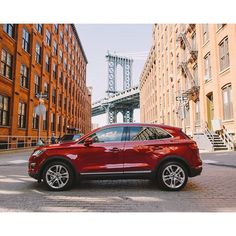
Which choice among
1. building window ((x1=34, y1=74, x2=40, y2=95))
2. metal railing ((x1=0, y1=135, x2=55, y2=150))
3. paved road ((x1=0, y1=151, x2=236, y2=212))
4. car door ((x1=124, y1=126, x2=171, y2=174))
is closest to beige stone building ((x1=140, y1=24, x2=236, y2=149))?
paved road ((x1=0, y1=151, x2=236, y2=212))

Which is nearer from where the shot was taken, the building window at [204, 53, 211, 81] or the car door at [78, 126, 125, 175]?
the car door at [78, 126, 125, 175]

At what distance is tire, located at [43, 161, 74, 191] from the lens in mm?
5910

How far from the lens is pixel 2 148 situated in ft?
59.3

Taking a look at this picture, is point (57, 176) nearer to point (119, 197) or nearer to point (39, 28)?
point (119, 197)

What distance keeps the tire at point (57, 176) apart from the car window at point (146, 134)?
178 centimetres

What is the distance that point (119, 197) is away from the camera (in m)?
5.29

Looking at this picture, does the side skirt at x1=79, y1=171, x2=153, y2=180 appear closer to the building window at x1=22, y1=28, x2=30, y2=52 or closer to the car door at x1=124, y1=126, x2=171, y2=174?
the car door at x1=124, y1=126, x2=171, y2=174

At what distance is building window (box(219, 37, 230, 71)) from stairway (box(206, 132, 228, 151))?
17.2ft

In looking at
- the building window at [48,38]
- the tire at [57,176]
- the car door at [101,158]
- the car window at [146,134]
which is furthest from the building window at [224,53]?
the building window at [48,38]

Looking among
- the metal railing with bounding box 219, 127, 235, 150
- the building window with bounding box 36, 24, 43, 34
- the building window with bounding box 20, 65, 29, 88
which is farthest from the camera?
the building window with bounding box 36, 24, 43, 34

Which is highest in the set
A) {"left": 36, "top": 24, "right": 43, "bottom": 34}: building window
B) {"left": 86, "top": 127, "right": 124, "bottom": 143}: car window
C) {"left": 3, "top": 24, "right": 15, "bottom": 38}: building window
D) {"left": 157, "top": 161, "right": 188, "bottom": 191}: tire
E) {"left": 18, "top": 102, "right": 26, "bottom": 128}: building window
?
{"left": 36, "top": 24, "right": 43, "bottom": 34}: building window

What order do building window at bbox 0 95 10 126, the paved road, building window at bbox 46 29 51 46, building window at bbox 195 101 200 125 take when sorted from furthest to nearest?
building window at bbox 46 29 51 46, building window at bbox 195 101 200 125, building window at bbox 0 95 10 126, the paved road
